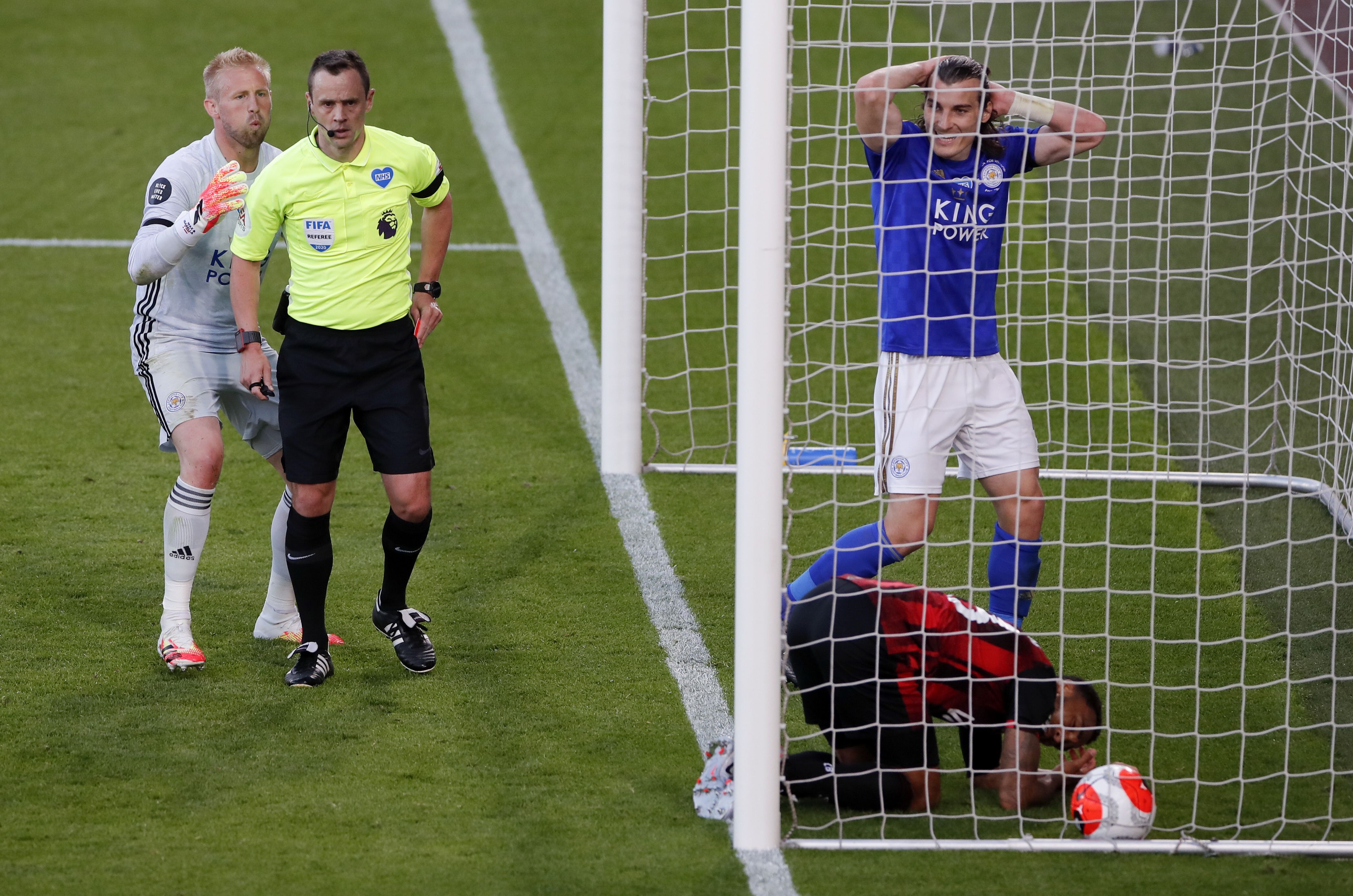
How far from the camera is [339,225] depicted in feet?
15.6

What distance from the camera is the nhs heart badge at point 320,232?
473 cm

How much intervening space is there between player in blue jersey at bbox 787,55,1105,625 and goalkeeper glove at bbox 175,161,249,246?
5.96ft

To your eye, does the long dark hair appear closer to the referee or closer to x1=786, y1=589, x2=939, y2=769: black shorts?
x1=786, y1=589, x2=939, y2=769: black shorts

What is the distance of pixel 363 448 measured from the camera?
7359 millimetres

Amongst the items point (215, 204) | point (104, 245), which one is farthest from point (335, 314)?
point (104, 245)

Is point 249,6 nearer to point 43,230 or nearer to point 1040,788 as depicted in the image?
point 43,230

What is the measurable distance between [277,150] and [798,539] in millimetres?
2469

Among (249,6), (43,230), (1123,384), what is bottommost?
(1123,384)

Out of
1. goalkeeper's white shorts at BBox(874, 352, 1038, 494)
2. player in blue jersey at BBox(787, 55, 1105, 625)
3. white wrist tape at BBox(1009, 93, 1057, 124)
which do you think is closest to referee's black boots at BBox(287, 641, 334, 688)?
player in blue jersey at BBox(787, 55, 1105, 625)

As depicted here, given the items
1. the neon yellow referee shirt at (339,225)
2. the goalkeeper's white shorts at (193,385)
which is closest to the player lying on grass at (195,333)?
the goalkeeper's white shorts at (193,385)

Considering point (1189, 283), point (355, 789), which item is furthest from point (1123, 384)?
point (355, 789)

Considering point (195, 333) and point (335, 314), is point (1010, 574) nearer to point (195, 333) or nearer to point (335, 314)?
point (335, 314)

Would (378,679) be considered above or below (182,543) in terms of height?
below

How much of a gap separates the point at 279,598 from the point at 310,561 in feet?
1.54
